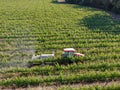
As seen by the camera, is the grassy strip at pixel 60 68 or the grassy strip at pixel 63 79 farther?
the grassy strip at pixel 60 68

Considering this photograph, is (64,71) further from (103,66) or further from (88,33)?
(88,33)

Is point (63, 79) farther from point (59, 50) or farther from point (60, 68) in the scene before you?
point (59, 50)

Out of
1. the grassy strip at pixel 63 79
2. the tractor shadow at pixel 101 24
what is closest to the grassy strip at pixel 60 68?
the grassy strip at pixel 63 79

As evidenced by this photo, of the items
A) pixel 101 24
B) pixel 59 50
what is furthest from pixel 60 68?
pixel 101 24

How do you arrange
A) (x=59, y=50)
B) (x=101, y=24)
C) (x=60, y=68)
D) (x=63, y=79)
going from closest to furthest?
(x=63, y=79) < (x=60, y=68) < (x=59, y=50) < (x=101, y=24)

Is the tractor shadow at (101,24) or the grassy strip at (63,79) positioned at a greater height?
the tractor shadow at (101,24)

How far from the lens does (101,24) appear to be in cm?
2619

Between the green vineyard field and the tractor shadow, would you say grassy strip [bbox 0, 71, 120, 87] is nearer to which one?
the green vineyard field

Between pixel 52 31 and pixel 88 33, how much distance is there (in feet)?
11.2

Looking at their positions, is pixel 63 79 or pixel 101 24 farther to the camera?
pixel 101 24

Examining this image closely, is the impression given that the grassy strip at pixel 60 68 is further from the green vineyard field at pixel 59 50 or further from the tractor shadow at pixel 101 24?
the tractor shadow at pixel 101 24

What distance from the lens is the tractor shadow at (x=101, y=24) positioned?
23484 mm

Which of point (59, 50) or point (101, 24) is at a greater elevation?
point (101, 24)

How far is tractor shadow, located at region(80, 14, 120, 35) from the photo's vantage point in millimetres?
23484
